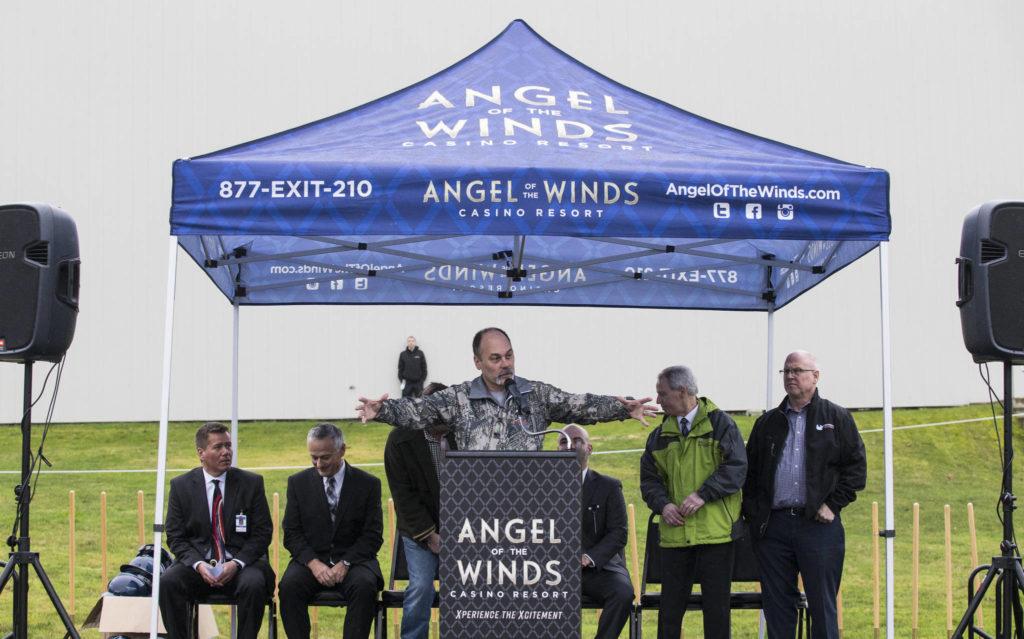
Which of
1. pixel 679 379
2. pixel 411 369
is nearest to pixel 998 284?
pixel 679 379

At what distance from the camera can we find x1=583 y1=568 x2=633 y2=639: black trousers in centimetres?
528

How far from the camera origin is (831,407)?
17.6ft

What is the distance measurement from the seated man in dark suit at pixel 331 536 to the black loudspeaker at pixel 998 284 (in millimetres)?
3346

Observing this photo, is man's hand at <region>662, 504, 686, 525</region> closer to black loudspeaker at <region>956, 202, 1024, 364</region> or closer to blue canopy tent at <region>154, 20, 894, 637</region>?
blue canopy tent at <region>154, 20, 894, 637</region>

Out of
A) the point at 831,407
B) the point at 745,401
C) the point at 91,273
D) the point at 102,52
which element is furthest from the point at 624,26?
the point at 831,407

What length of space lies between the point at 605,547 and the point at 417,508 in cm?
104

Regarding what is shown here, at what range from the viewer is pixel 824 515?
519 centimetres

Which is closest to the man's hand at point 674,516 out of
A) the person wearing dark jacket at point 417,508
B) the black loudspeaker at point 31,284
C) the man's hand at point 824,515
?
the man's hand at point 824,515

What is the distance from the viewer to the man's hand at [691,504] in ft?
17.0

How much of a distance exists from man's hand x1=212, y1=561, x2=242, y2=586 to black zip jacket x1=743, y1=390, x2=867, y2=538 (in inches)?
113

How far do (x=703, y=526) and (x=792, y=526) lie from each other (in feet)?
1.57

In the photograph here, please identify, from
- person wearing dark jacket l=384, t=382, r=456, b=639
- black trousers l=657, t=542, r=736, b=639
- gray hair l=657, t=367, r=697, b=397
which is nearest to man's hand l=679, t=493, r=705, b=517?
black trousers l=657, t=542, r=736, b=639

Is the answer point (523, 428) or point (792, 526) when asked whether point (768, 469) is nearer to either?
point (792, 526)

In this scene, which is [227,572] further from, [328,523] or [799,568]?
[799,568]
